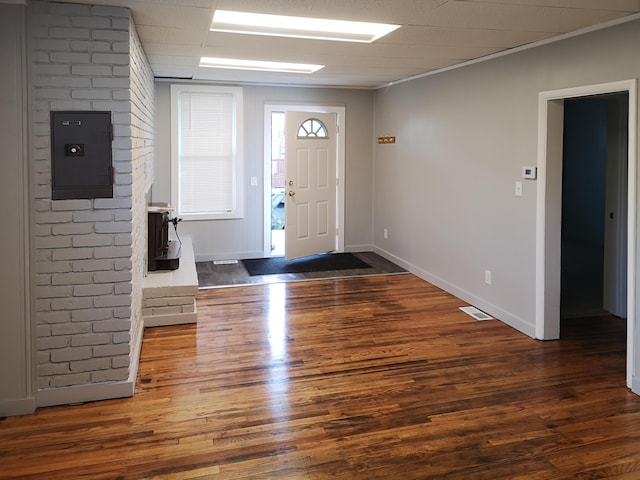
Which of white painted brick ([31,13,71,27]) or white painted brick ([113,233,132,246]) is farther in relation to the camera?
white painted brick ([113,233,132,246])

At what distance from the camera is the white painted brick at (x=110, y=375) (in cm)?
325

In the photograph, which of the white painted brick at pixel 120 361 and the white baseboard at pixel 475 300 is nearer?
the white painted brick at pixel 120 361

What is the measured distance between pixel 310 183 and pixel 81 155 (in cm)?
444

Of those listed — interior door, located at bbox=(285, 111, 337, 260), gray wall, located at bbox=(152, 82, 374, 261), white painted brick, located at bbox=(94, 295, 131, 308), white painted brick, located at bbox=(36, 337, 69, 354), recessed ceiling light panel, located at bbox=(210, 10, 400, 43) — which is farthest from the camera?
interior door, located at bbox=(285, 111, 337, 260)

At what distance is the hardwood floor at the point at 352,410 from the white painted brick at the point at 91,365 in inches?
8.3

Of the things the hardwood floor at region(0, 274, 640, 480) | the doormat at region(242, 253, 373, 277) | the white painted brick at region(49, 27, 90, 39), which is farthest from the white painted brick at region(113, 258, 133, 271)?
the doormat at region(242, 253, 373, 277)

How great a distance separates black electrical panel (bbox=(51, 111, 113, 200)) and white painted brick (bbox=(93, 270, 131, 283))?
453 mm

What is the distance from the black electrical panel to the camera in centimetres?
304

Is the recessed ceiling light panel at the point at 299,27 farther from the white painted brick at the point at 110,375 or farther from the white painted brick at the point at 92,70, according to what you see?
the white painted brick at the point at 110,375

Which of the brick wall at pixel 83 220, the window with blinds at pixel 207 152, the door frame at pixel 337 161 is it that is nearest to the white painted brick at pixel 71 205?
the brick wall at pixel 83 220

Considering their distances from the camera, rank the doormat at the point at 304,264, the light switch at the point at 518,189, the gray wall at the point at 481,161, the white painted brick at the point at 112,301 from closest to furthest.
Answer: the white painted brick at the point at 112,301, the gray wall at the point at 481,161, the light switch at the point at 518,189, the doormat at the point at 304,264

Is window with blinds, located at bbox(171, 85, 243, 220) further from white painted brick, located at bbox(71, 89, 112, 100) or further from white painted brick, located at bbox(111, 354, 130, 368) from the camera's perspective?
white painted brick, located at bbox(111, 354, 130, 368)

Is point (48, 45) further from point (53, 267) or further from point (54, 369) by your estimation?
point (54, 369)

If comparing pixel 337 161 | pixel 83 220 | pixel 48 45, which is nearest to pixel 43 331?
pixel 83 220
